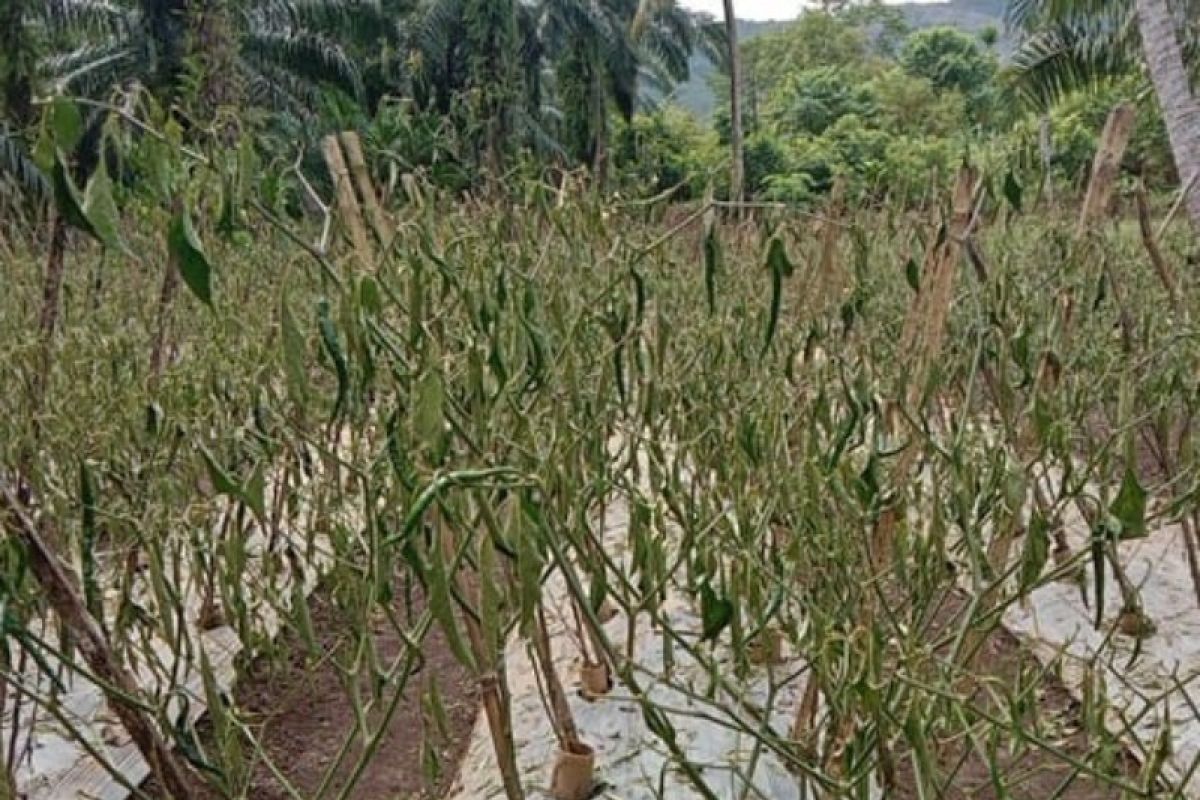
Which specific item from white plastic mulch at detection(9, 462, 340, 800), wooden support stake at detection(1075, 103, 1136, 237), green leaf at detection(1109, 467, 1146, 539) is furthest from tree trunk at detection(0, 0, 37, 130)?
green leaf at detection(1109, 467, 1146, 539)

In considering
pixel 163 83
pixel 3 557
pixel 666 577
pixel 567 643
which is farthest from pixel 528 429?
pixel 163 83

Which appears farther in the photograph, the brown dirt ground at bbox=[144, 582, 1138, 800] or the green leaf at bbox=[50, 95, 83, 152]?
the brown dirt ground at bbox=[144, 582, 1138, 800]

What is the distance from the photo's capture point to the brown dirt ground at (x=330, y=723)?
2.79 m

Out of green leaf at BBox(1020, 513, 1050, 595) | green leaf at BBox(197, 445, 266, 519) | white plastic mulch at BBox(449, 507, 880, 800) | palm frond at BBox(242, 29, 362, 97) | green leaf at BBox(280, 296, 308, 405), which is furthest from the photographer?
palm frond at BBox(242, 29, 362, 97)

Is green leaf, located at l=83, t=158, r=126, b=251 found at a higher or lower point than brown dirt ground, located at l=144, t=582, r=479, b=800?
higher

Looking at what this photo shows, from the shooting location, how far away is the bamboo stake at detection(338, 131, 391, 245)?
6.45 ft

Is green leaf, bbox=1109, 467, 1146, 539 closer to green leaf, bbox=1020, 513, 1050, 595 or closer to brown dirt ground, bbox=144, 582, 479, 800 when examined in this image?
green leaf, bbox=1020, 513, 1050, 595

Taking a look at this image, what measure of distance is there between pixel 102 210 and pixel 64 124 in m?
0.09

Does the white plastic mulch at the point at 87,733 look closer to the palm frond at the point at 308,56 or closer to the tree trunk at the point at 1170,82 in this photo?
the tree trunk at the point at 1170,82

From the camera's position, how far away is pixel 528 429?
1.51 m

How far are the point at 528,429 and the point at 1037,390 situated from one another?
792 mm

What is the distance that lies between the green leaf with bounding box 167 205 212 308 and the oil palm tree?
5413 millimetres

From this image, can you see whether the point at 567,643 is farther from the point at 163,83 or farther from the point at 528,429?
the point at 163,83

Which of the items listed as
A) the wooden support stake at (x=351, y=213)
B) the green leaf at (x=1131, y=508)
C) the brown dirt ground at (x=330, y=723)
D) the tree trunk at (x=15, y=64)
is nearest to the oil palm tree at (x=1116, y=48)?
the brown dirt ground at (x=330, y=723)
